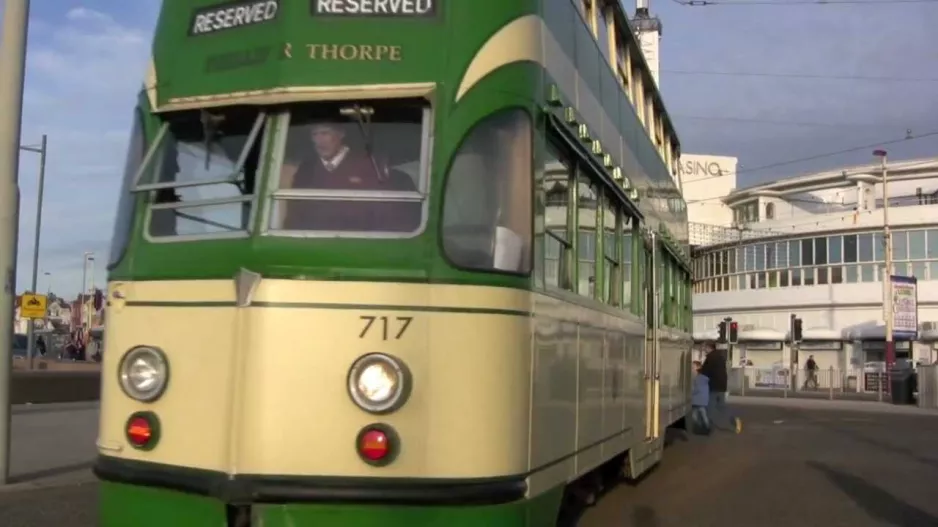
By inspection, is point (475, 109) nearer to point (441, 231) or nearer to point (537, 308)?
point (441, 231)

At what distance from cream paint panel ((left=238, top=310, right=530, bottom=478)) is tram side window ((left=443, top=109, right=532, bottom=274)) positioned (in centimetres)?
34

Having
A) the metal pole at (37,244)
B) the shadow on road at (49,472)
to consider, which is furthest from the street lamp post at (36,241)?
the shadow on road at (49,472)

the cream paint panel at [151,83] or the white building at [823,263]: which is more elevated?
the white building at [823,263]

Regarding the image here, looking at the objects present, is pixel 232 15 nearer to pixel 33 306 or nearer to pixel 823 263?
pixel 33 306

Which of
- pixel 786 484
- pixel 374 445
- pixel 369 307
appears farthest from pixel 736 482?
pixel 369 307

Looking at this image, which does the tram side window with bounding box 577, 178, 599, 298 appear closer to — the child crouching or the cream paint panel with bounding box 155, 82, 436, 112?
the cream paint panel with bounding box 155, 82, 436, 112

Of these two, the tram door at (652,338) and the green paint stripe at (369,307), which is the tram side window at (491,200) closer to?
the green paint stripe at (369,307)

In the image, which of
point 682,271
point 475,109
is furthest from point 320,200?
point 682,271

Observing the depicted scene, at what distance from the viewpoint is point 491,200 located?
16.9 ft

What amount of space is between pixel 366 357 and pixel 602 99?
12.0ft

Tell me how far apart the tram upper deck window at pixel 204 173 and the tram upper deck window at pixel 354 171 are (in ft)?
0.68

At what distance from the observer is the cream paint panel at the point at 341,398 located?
4.83 m

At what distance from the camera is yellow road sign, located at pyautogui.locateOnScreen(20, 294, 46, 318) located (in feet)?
71.5

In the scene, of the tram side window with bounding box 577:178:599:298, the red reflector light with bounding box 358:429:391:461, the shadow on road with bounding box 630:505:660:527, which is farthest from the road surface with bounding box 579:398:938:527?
the red reflector light with bounding box 358:429:391:461
